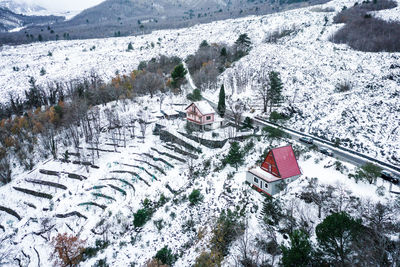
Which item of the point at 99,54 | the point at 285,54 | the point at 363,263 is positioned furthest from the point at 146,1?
the point at 363,263

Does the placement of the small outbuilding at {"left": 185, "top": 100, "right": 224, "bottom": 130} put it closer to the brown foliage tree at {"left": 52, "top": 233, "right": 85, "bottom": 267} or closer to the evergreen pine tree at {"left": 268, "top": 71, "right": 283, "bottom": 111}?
the evergreen pine tree at {"left": 268, "top": 71, "right": 283, "bottom": 111}

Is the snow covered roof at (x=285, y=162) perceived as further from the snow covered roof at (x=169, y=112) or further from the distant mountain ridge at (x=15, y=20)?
the distant mountain ridge at (x=15, y=20)

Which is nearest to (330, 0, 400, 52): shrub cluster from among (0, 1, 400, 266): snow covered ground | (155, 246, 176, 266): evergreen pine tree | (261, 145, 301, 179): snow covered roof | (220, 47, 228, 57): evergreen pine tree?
(0, 1, 400, 266): snow covered ground

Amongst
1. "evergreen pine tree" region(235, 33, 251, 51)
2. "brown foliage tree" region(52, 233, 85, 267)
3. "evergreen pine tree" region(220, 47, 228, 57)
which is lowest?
"brown foliage tree" region(52, 233, 85, 267)

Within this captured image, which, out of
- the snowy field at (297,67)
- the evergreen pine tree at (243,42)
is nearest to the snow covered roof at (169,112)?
the snowy field at (297,67)

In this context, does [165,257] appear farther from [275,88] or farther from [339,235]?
[275,88]

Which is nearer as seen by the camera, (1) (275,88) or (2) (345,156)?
(2) (345,156)

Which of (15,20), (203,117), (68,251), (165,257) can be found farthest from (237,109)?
(15,20)

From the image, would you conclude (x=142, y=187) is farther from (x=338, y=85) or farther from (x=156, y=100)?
(x=338, y=85)

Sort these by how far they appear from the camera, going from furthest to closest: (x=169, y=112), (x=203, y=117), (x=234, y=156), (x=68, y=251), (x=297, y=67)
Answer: (x=297, y=67), (x=169, y=112), (x=203, y=117), (x=234, y=156), (x=68, y=251)
